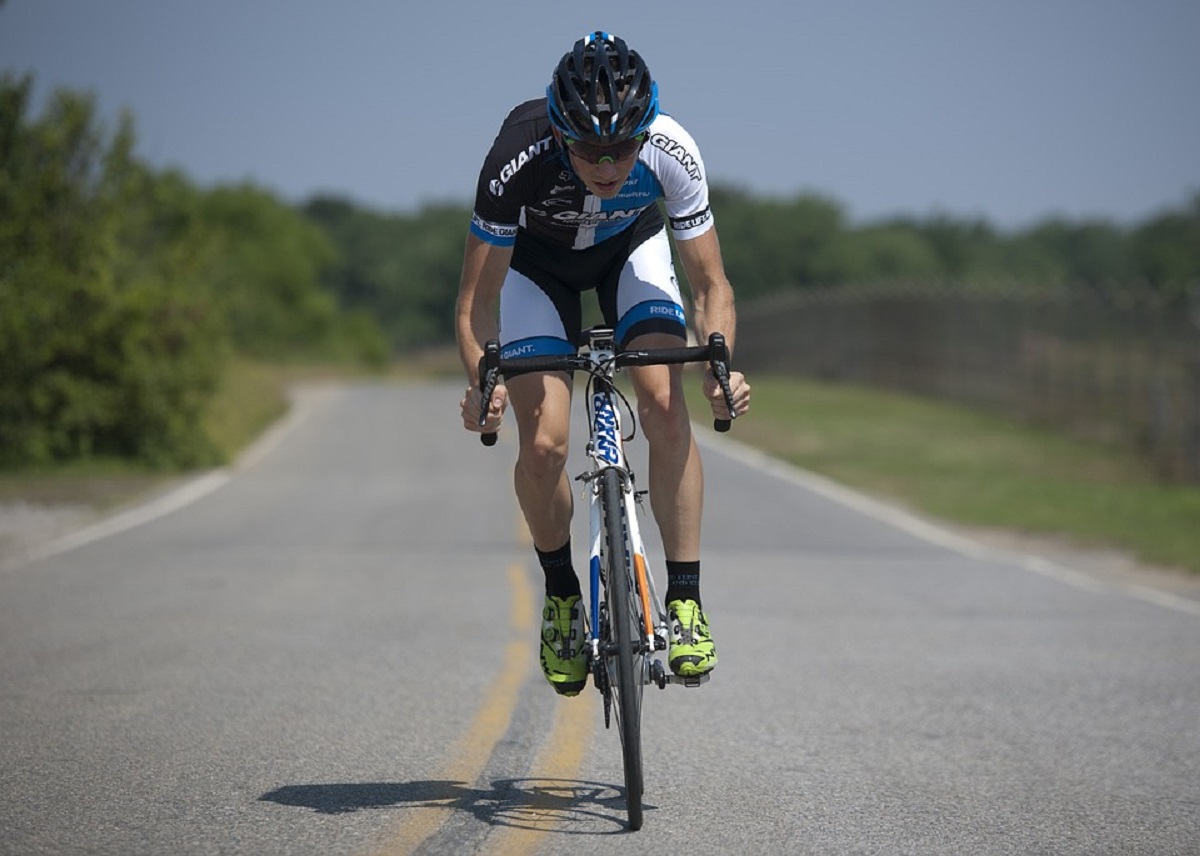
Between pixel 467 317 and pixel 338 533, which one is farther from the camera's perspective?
pixel 338 533

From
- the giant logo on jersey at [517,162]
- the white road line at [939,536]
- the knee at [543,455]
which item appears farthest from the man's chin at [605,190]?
the white road line at [939,536]

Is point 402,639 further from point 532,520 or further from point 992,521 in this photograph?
point 992,521

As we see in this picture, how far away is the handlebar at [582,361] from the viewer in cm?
536

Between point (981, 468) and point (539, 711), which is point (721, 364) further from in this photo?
point (981, 468)

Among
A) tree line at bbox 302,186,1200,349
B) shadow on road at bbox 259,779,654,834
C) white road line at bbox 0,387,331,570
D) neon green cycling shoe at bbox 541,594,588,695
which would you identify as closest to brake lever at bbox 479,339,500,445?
neon green cycling shoe at bbox 541,594,588,695

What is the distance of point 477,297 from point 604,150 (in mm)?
743

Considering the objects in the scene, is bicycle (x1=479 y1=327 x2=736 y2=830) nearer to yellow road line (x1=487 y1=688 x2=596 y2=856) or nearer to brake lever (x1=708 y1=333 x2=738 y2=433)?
brake lever (x1=708 y1=333 x2=738 y2=433)

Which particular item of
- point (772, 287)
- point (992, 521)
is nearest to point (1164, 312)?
point (992, 521)

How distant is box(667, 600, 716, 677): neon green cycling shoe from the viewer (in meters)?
5.67

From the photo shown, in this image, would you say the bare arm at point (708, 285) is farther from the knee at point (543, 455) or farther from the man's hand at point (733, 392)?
the knee at point (543, 455)

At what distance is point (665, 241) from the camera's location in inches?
247

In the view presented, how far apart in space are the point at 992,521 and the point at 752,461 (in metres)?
7.66

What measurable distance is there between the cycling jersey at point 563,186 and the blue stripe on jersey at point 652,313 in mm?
301

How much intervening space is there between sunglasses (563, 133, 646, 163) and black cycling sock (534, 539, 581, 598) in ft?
4.52
